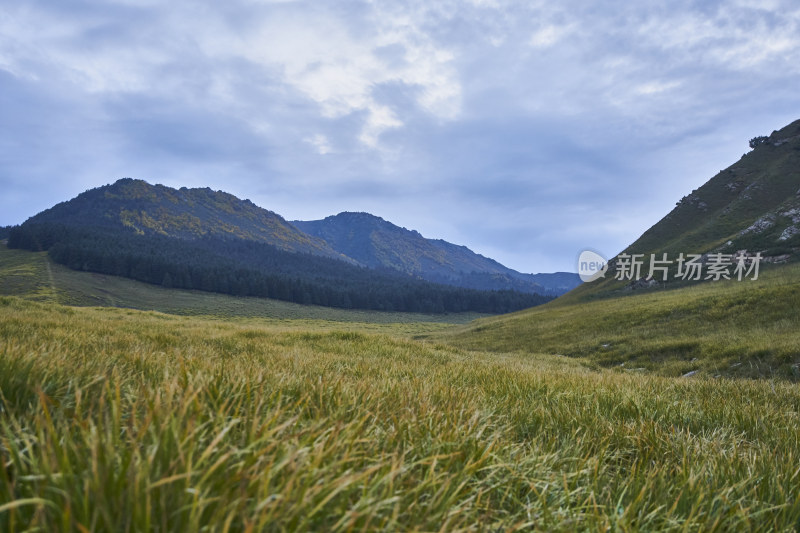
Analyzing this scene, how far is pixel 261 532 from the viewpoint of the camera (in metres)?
1.10

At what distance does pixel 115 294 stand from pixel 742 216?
17017cm

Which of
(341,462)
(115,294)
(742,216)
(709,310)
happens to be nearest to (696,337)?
(709,310)

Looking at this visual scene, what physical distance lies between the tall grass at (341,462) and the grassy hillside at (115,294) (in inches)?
4281

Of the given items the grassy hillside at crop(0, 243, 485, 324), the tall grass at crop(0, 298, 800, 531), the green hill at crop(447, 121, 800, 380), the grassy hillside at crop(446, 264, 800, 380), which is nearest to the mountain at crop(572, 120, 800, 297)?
the green hill at crop(447, 121, 800, 380)

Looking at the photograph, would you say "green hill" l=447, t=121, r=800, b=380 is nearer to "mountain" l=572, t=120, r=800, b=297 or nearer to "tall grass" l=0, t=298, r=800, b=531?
"mountain" l=572, t=120, r=800, b=297

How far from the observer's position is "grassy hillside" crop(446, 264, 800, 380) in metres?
16.8

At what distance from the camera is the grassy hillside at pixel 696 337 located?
55.2ft

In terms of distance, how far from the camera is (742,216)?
75938mm

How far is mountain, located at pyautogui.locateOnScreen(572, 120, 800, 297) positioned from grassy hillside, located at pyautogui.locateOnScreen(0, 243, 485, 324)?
282 ft
